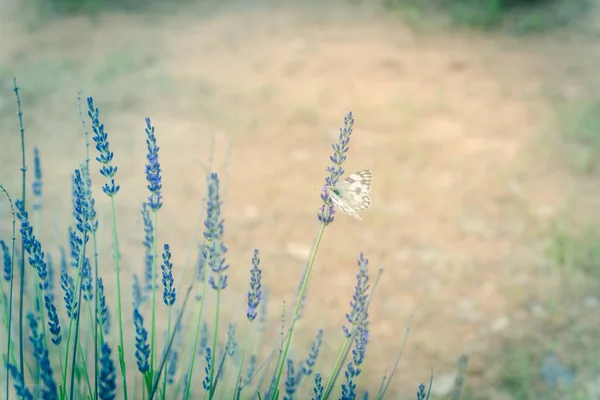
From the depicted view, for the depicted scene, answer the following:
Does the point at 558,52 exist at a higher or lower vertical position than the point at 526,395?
higher

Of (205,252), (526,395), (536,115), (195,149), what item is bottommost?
(526,395)

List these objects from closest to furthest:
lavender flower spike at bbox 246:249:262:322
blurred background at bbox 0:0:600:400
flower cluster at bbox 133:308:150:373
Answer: flower cluster at bbox 133:308:150:373 < lavender flower spike at bbox 246:249:262:322 < blurred background at bbox 0:0:600:400

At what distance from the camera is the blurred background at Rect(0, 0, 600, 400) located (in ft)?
8.79

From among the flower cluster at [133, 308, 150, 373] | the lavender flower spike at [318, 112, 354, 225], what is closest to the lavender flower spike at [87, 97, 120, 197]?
the flower cluster at [133, 308, 150, 373]

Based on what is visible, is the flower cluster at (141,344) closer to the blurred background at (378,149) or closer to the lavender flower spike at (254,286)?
the lavender flower spike at (254,286)

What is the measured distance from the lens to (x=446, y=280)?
296 cm

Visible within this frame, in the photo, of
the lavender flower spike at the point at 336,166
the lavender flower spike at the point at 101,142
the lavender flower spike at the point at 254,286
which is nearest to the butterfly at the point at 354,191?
the lavender flower spike at the point at 336,166

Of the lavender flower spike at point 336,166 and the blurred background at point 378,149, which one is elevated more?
the lavender flower spike at point 336,166

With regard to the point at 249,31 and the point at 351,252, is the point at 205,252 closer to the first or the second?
the point at 351,252

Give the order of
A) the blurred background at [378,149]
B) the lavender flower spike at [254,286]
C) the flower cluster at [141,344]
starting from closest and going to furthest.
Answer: the flower cluster at [141,344] < the lavender flower spike at [254,286] < the blurred background at [378,149]

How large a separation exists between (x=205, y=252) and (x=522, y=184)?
9.19 ft

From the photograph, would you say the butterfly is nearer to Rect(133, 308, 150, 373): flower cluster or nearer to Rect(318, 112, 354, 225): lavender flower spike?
Rect(318, 112, 354, 225): lavender flower spike

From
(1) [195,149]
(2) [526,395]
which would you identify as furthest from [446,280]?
(1) [195,149]

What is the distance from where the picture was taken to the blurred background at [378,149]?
268 centimetres
